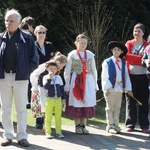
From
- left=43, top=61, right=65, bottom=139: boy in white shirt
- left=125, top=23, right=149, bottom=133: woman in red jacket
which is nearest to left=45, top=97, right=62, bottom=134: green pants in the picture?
left=43, top=61, right=65, bottom=139: boy in white shirt

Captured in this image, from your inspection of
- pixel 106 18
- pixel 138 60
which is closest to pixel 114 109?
pixel 138 60

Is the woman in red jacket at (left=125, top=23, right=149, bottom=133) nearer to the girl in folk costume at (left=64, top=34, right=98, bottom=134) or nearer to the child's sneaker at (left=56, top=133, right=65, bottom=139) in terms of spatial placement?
the girl in folk costume at (left=64, top=34, right=98, bottom=134)

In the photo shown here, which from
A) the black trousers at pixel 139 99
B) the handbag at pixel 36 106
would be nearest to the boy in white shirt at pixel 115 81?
the black trousers at pixel 139 99

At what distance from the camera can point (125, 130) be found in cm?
789

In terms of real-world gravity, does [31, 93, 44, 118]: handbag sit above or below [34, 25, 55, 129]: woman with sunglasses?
below

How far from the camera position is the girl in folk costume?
7.43m

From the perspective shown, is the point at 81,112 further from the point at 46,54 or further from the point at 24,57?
the point at 24,57

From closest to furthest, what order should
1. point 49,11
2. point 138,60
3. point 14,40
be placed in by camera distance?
point 14,40 < point 138,60 < point 49,11

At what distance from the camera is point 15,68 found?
6.23 meters

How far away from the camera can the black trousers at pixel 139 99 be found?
7.77 meters

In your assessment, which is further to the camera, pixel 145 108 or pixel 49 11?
pixel 49 11

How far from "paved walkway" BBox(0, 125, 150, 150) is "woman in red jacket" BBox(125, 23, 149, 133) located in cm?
28

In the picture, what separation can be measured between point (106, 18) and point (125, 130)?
4.84 m

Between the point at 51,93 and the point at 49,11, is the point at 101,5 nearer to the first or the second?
the point at 49,11
